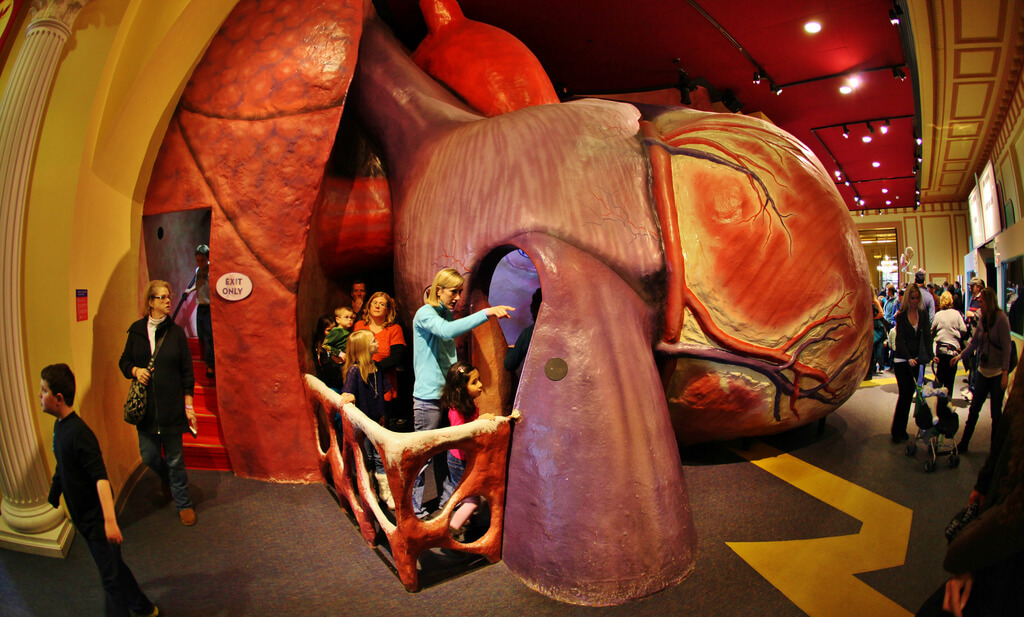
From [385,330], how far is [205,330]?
186cm

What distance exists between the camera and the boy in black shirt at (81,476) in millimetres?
1930

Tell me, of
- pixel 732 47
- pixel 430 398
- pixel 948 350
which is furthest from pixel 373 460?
pixel 732 47

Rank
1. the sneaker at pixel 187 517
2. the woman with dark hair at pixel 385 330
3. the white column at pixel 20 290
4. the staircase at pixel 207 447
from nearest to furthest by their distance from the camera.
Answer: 1. the white column at pixel 20 290
2. the sneaker at pixel 187 517
3. the woman with dark hair at pixel 385 330
4. the staircase at pixel 207 447

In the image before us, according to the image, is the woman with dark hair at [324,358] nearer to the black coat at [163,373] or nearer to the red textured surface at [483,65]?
the black coat at [163,373]

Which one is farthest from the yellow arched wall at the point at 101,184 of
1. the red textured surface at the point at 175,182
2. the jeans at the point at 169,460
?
the jeans at the point at 169,460

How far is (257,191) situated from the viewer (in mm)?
3561

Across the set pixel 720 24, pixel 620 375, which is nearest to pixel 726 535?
pixel 620 375

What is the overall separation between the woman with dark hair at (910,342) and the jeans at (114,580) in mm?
4664

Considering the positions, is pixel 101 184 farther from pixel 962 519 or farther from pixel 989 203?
pixel 989 203

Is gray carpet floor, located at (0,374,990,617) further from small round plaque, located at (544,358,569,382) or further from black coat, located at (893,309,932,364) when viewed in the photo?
small round plaque, located at (544,358,569,382)

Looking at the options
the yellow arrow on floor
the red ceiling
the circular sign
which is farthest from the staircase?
the red ceiling

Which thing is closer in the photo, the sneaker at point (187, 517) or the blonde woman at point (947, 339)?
the sneaker at point (187, 517)

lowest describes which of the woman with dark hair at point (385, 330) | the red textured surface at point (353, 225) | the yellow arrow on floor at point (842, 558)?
the yellow arrow on floor at point (842, 558)

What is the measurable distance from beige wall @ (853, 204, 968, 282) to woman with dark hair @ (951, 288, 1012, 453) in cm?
677
